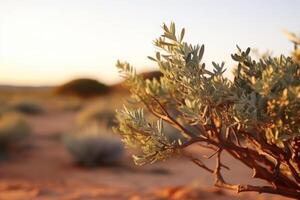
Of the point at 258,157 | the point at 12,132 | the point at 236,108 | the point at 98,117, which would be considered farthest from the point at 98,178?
the point at 98,117

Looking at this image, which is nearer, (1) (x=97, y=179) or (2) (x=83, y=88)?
(1) (x=97, y=179)

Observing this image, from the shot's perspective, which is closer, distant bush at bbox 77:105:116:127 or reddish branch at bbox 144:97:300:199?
reddish branch at bbox 144:97:300:199

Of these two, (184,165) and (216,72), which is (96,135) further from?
(216,72)

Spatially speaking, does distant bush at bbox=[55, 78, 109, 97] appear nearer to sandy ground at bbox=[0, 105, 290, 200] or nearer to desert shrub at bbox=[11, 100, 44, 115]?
desert shrub at bbox=[11, 100, 44, 115]

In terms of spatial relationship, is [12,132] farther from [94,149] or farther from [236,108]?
[236,108]

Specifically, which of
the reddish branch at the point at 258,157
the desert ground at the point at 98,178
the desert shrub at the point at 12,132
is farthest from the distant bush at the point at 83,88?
the reddish branch at the point at 258,157

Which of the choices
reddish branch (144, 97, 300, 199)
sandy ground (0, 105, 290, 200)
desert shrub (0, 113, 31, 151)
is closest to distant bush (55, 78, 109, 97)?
desert shrub (0, 113, 31, 151)

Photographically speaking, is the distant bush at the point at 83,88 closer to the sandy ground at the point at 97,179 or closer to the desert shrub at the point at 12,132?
the desert shrub at the point at 12,132
